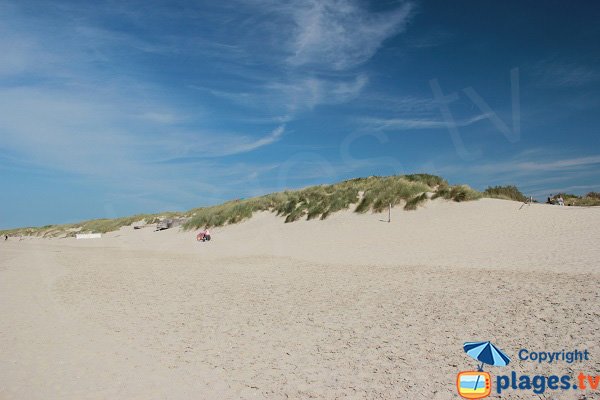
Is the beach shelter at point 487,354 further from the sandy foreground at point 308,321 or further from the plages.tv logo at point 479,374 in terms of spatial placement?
the sandy foreground at point 308,321

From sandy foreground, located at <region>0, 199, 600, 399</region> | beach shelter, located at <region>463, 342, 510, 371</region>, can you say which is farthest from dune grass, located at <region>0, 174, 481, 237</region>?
beach shelter, located at <region>463, 342, 510, 371</region>

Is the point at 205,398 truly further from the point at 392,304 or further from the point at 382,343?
the point at 392,304

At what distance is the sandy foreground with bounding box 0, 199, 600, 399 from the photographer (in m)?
4.32

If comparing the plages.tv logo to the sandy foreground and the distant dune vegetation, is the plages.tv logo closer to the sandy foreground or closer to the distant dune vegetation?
the sandy foreground

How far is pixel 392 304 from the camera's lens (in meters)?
7.04

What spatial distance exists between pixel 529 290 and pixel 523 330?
223 centimetres

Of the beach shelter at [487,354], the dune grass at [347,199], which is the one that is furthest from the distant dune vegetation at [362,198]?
the beach shelter at [487,354]

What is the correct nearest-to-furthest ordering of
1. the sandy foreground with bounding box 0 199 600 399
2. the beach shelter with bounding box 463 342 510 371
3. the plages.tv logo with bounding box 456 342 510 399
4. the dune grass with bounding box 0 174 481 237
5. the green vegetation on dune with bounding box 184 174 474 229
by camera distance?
the plages.tv logo with bounding box 456 342 510 399 < the sandy foreground with bounding box 0 199 600 399 < the beach shelter with bounding box 463 342 510 371 < the dune grass with bounding box 0 174 481 237 < the green vegetation on dune with bounding box 184 174 474 229

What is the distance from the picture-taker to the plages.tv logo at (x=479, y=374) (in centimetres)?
397

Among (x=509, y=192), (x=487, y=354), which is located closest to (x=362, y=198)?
(x=509, y=192)

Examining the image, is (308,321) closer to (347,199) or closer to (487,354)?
(487,354)

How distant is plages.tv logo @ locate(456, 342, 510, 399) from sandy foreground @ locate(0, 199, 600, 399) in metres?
0.11

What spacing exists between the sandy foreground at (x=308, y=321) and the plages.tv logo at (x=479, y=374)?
113mm

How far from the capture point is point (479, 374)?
168 inches
